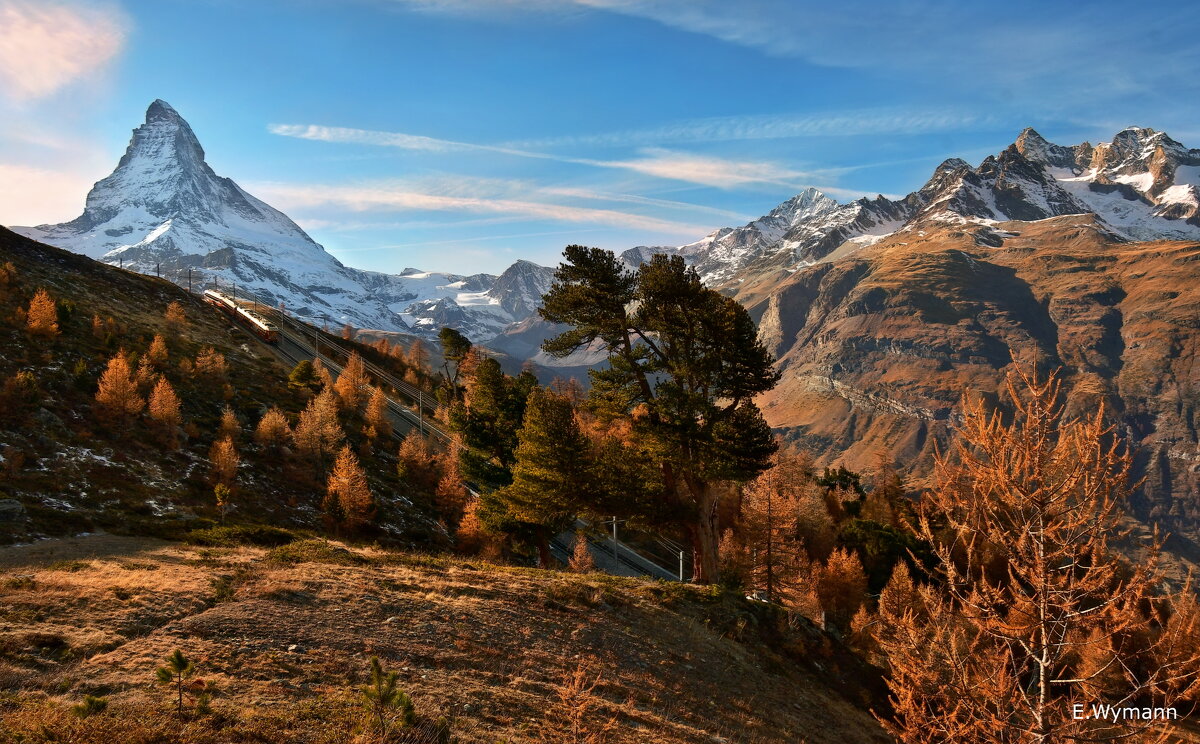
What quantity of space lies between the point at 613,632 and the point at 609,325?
1265cm

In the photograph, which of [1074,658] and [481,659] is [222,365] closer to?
[481,659]

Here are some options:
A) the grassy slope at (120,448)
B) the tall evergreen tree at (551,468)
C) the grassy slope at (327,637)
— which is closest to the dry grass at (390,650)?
the grassy slope at (327,637)

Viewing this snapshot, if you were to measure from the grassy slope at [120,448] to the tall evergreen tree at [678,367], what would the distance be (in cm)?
2147

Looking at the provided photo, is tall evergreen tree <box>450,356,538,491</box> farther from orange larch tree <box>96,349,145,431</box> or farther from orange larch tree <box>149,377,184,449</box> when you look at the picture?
orange larch tree <box>96,349,145,431</box>

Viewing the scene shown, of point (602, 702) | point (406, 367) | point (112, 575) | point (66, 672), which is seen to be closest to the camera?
point (66, 672)

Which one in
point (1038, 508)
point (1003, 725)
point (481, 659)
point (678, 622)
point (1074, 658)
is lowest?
point (1074, 658)

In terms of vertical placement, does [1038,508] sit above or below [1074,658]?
above

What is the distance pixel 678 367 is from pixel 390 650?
1555 cm

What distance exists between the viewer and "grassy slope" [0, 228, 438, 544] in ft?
95.5

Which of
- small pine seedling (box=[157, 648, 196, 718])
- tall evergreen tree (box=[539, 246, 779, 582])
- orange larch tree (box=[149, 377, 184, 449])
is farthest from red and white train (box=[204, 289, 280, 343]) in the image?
small pine seedling (box=[157, 648, 196, 718])

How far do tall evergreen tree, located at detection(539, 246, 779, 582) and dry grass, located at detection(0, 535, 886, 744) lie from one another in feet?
18.1

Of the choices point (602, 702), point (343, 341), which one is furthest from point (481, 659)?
point (343, 341)

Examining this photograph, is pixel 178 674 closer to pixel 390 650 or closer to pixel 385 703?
pixel 385 703

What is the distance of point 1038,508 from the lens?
8.97 metres
